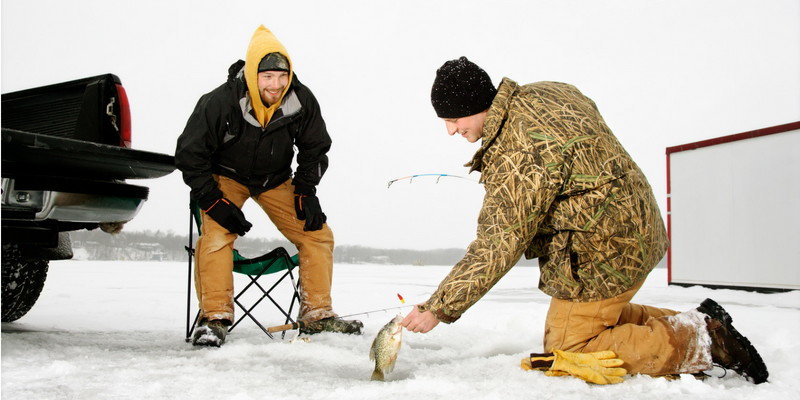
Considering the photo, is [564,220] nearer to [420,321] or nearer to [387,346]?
[420,321]

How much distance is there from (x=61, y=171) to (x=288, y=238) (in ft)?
3.92

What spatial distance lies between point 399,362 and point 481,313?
141 centimetres

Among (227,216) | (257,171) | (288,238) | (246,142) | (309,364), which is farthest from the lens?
(288,238)

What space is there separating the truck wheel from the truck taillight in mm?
909

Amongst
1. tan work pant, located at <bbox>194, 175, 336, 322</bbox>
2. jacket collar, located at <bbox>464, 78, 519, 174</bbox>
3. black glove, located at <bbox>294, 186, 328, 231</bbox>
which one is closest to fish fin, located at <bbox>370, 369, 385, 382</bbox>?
jacket collar, located at <bbox>464, 78, 519, 174</bbox>

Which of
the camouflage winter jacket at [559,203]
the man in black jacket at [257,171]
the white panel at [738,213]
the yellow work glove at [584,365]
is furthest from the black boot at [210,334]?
the white panel at [738,213]

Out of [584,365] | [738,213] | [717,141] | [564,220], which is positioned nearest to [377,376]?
[584,365]

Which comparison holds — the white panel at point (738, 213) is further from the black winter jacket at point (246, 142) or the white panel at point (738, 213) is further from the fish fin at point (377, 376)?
the fish fin at point (377, 376)

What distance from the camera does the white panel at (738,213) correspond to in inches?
230

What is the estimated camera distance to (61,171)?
2.09 meters

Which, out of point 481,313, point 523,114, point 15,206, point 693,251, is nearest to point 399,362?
point 523,114

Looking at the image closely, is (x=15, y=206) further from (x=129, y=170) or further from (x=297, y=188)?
(x=297, y=188)

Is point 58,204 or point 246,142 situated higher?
point 246,142

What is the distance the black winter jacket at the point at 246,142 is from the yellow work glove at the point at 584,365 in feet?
5.42
